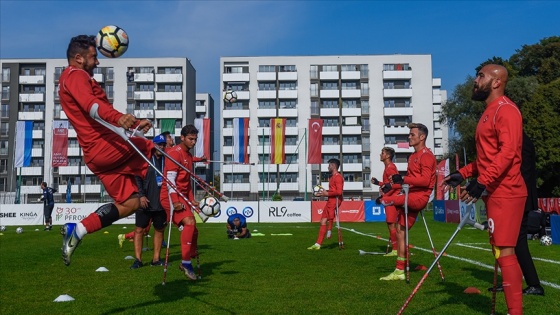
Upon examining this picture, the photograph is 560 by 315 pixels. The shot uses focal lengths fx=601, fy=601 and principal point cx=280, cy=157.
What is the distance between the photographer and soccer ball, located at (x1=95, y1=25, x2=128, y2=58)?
25.8 feet

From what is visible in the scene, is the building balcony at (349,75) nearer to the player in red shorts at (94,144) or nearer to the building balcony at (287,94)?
the building balcony at (287,94)

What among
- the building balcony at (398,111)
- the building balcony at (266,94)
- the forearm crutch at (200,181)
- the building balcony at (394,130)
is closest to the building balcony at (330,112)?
the building balcony at (398,111)

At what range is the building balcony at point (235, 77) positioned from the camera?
94.6m

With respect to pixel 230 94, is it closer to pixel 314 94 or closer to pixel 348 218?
pixel 348 218

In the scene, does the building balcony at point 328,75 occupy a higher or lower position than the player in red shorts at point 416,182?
higher

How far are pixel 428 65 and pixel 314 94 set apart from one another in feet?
62.1

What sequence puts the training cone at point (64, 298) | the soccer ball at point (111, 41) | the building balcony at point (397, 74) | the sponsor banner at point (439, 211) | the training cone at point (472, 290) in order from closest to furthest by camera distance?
the soccer ball at point (111, 41)
the training cone at point (64, 298)
the training cone at point (472, 290)
the sponsor banner at point (439, 211)
the building balcony at point (397, 74)

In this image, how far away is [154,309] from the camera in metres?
7.31

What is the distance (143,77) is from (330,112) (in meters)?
30.4

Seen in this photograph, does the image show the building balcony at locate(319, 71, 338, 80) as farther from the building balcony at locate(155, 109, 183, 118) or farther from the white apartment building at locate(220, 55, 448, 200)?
the building balcony at locate(155, 109, 183, 118)

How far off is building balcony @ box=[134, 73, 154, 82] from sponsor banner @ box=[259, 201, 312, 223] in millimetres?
60734

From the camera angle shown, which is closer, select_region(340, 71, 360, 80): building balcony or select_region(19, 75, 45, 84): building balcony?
select_region(19, 75, 45, 84): building balcony

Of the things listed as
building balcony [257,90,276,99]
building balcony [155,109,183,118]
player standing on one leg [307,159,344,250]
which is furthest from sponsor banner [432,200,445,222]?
building balcony [155,109,183,118]

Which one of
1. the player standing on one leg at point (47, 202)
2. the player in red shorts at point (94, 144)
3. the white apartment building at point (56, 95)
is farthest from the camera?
the white apartment building at point (56, 95)
